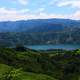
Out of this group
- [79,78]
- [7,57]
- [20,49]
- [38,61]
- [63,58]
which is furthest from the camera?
[20,49]

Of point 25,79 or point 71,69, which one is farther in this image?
point 71,69

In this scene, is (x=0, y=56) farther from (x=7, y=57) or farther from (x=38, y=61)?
(x=38, y=61)

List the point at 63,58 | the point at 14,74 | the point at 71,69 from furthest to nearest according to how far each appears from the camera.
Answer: the point at 63,58 → the point at 71,69 → the point at 14,74

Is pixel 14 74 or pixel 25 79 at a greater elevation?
pixel 14 74

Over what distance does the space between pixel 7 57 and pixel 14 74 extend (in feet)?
228

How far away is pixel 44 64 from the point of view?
94688 millimetres

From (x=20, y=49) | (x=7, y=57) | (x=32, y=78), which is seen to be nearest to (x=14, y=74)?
(x=32, y=78)

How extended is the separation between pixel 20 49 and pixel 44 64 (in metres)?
48.8

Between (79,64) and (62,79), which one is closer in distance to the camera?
(62,79)

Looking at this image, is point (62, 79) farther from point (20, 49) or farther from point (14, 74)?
point (20, 49)

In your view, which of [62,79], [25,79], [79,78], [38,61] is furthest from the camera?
[38,61]

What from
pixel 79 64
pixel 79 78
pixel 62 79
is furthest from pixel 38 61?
pixel 79 78

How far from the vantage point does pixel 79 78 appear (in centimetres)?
5597

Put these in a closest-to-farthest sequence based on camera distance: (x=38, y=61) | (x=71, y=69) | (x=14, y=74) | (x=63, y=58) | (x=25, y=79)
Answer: (x=14, y=74), (x=25, y=79), (x=71, y=69), (x=38, y=61), (x=63, y=58)
